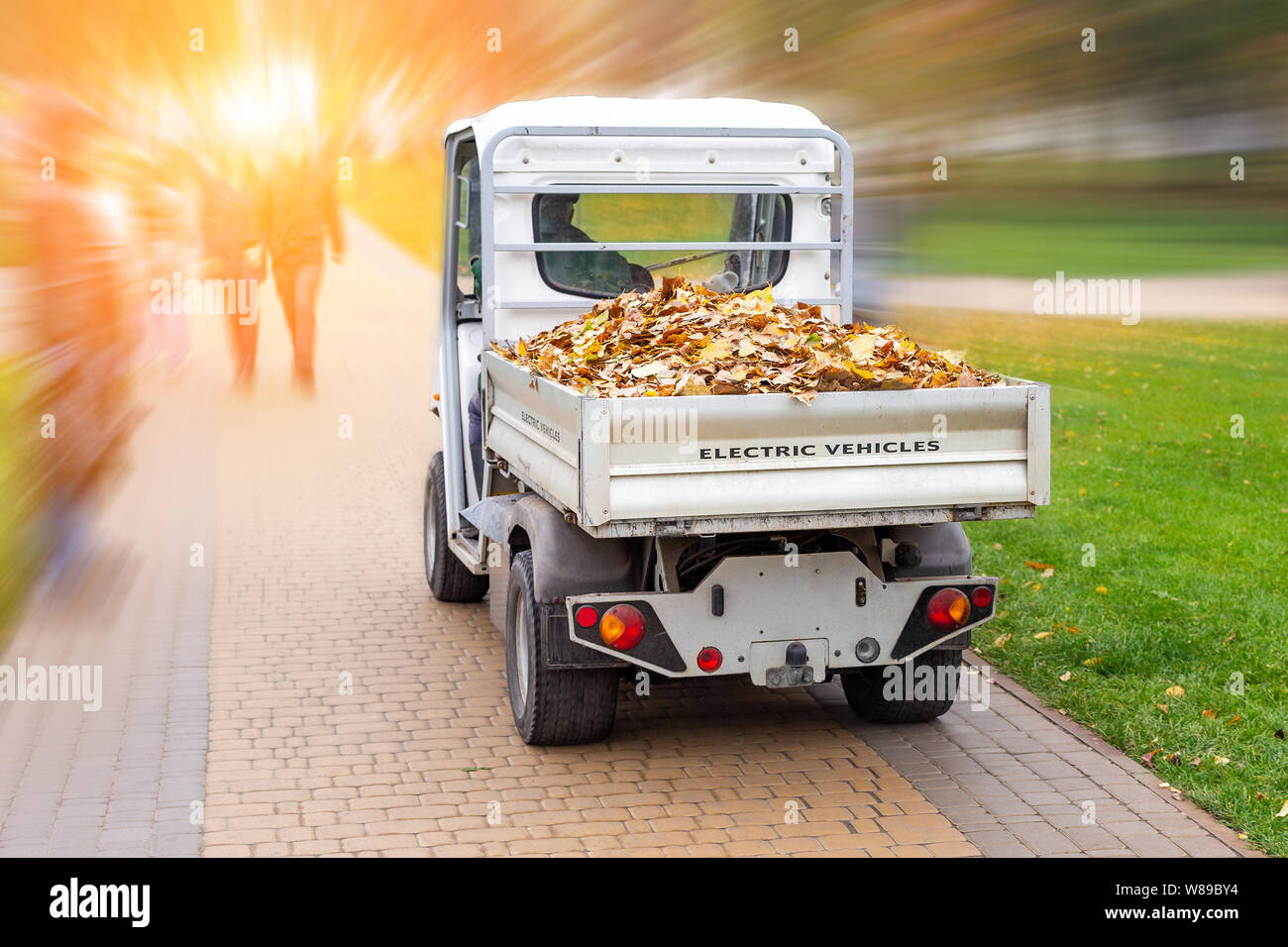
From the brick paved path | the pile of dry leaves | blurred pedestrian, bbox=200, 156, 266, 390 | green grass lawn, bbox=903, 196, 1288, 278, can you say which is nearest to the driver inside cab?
the pile of dry leaves

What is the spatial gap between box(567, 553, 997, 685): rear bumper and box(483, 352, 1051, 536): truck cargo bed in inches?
11.1

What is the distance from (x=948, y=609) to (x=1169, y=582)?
288 centimetres

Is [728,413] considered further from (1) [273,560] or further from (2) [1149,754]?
(1) [273,560]

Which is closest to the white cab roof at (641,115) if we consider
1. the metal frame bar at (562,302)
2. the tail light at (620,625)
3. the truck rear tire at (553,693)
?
the metal frame bar at (562,302)

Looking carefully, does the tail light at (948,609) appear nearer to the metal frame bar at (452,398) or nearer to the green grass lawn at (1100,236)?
the metal frame bar at (452,398)

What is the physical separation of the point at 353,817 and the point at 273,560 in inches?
170

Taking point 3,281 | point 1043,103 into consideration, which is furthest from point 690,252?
point 1043,103

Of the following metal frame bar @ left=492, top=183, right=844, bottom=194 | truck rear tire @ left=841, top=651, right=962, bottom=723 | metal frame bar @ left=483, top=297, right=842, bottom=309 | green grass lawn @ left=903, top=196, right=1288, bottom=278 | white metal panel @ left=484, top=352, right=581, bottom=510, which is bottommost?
truck rear tire @ left=841, top=651, right=962, bottom=723

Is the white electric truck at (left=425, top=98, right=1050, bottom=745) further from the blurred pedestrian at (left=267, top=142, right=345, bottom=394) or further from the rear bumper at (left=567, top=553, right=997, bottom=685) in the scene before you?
the blurred pedestrian at (left=267, top=142, right=345, bottom=394)

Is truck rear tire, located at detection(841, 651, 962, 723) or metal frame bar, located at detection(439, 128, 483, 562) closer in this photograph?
truck rear tire, located at detection(841, 651, 962, 723)

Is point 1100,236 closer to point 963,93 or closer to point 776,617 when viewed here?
point 963,93

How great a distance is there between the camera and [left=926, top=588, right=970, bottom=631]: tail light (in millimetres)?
4980

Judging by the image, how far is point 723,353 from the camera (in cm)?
502

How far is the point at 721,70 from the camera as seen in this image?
13359 millimetres
